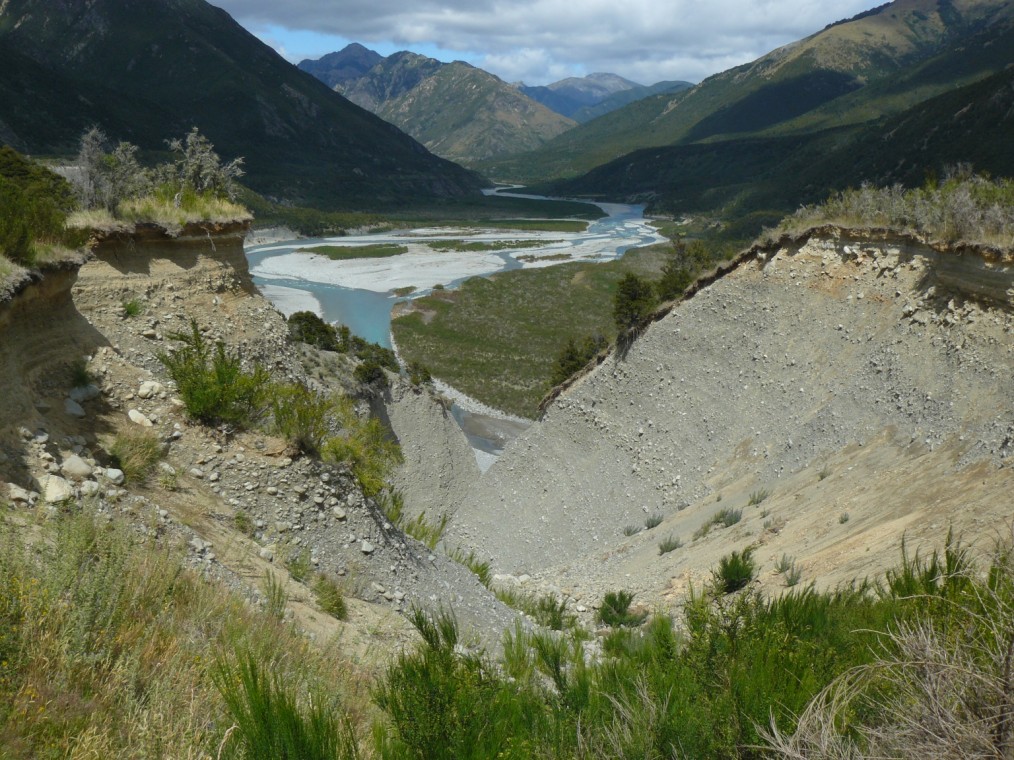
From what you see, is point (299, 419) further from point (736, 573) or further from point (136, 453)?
point (736, 573)

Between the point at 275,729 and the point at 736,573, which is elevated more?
the point at 275,729

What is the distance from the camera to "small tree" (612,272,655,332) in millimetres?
23188

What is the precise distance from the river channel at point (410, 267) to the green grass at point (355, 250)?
32.7 inches

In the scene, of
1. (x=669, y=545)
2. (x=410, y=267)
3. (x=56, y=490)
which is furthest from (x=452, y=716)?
(x=410, y=267)

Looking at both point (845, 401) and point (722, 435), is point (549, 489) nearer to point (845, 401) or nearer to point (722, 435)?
point (722, 435)

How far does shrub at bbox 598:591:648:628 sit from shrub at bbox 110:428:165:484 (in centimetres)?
656

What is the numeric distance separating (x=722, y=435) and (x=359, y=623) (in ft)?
38.6

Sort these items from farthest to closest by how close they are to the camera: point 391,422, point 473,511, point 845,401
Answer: point 391,422, point 473,511, point 845,401

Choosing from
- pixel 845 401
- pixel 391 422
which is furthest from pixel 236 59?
pixel 845 401

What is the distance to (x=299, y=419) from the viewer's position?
32.4 ft

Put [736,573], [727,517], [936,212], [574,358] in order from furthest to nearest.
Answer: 1. [574,358]
2. [936,212]
3. [727,517]
4. [736,573]

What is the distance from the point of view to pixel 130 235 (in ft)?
43.6

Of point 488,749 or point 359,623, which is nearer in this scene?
point 488,749

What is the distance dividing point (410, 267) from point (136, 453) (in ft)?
233
